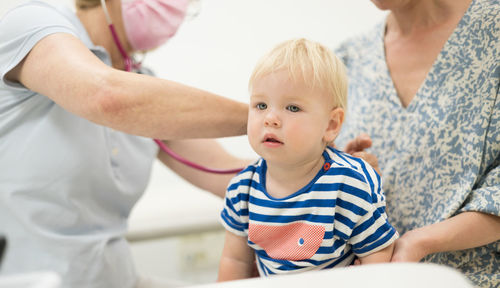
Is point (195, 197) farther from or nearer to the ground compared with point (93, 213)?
nearer to the ground

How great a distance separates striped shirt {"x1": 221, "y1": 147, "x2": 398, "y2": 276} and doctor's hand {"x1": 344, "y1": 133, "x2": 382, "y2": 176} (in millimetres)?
124

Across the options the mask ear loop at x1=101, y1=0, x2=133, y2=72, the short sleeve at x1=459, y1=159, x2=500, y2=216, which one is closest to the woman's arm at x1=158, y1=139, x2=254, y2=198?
the mask ear loop at x1=101, y1=0, x2=133, y2=72

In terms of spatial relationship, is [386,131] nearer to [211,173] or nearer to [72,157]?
[211,173]

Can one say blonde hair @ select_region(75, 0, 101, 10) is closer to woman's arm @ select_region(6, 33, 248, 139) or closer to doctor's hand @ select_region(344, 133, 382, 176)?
woman's arm @ select_region(6, 33, 248, 139)

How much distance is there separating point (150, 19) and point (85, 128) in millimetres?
372

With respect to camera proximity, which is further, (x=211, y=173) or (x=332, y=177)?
(x=211, y=173)

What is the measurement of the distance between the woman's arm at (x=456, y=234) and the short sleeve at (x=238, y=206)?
0.35 metres

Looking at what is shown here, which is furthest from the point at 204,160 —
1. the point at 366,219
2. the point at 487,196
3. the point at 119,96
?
the point at 487,196

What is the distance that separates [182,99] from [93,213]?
0.53 metres

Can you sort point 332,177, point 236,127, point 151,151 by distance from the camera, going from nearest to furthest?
1. point 332,177
2. point 236,127
3. point 151,151

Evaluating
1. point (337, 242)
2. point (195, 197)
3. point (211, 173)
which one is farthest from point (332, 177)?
point (195, 197)

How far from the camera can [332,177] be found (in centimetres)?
90

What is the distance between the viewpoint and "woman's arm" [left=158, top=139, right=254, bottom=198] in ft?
4.75

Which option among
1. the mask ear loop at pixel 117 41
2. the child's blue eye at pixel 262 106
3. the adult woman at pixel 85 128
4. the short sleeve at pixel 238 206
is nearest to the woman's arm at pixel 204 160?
the adult woman at pixel 85 128
